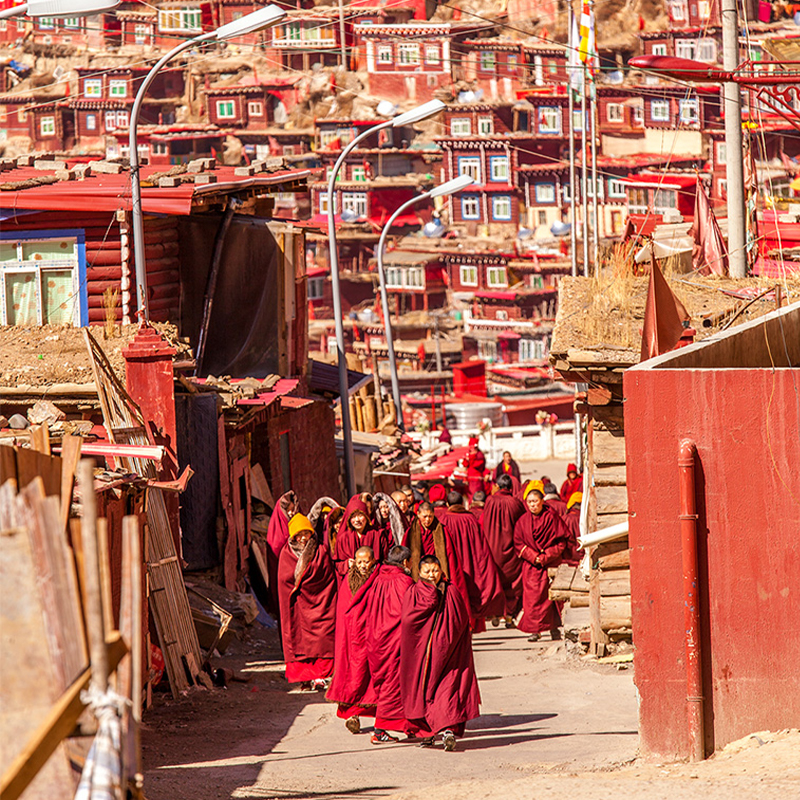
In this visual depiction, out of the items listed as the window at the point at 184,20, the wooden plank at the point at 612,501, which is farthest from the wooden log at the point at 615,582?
the window at the point at 184,20

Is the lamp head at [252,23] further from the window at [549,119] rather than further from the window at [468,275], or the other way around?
the window at [549,119]

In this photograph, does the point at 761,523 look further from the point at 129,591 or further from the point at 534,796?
the point at 129,591

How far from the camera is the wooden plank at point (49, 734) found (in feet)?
11.5

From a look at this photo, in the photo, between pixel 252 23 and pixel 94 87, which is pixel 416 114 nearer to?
pixel 252 23

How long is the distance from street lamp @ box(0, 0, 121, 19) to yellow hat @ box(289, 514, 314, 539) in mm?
4547

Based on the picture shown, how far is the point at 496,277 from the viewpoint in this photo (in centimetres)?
6694

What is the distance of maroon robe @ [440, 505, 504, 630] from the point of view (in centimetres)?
1273

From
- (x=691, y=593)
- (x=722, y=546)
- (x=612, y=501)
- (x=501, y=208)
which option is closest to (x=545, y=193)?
(x=501, y=208)

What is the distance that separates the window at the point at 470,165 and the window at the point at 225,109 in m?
13.4

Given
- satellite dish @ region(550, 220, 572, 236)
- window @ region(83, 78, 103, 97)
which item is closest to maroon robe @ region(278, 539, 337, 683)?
satellite dish @ region(550, 220, 572, 236)

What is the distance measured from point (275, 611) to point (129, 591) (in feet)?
35.3

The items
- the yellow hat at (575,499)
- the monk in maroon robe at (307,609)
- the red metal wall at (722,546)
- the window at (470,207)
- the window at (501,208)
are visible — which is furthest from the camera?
the window at (470,207)

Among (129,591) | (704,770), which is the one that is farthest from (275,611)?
(129,591)

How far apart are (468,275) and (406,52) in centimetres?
1492
